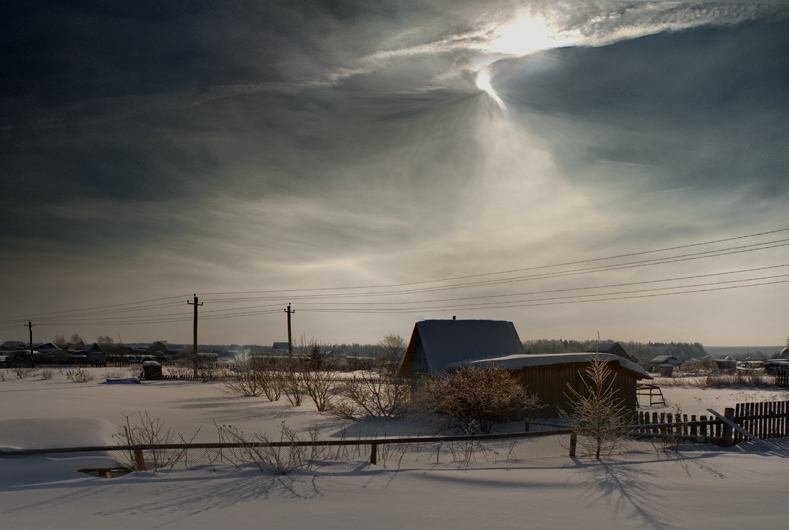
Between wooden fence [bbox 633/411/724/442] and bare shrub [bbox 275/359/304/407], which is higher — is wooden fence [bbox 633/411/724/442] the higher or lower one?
the higher one

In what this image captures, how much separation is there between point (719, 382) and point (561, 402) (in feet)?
103

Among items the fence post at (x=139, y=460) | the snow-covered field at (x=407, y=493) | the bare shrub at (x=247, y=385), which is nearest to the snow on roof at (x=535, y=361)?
the snow-covered field at (x=407, y=493)

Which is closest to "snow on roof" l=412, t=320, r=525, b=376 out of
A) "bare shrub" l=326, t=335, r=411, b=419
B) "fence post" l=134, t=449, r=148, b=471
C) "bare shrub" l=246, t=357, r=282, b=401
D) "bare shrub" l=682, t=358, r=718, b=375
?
"bare shrub" l=326, t=335, r=411, b=419

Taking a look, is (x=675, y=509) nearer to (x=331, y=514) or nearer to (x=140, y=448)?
(x=331, y=514)

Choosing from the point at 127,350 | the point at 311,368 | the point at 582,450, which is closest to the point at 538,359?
the point at 582,450

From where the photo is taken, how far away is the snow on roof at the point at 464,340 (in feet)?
73.0

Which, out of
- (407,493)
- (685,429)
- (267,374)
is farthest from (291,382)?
(685,429)

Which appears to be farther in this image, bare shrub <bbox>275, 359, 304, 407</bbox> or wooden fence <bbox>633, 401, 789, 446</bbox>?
bare shrub <bbox>275, 359, 304, 407</bbox>

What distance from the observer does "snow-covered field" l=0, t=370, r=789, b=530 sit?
6.30 metres

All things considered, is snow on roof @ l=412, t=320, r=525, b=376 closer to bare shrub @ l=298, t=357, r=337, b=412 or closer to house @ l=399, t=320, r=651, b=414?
house @ l=399, t=320, r=651, b=414

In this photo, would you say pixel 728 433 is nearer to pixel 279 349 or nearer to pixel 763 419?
pixel 763 419

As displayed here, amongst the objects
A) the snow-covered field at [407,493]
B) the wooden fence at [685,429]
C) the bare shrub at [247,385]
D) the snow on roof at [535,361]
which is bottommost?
the bare shrub at [247,385]

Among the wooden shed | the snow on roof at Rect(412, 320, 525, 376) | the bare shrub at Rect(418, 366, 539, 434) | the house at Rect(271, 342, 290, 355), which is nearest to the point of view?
the bare shrub at Rect(418, 366, 539, 434)

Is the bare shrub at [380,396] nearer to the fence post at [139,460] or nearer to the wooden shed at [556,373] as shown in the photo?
the wooden shed at [556,373]
